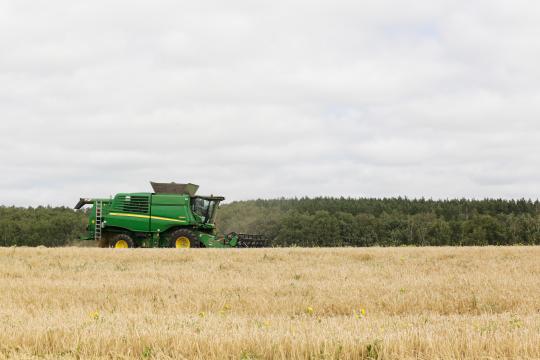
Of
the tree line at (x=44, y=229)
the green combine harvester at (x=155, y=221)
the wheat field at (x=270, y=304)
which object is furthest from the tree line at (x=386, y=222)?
the wheat field at (x=270, y=304)

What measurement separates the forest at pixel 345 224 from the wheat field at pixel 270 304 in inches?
1562

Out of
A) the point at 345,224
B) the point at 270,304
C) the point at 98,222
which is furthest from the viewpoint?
the point at 345,224

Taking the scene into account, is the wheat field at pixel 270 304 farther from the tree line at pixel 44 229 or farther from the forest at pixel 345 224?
the tree line at pixel 44 229

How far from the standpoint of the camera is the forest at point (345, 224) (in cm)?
7256

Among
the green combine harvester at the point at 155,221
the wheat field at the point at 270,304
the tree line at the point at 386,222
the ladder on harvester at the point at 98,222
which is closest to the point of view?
the wheat field at the point at 270,304

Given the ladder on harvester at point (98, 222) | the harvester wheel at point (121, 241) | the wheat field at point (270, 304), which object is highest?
the ladder on harvester at point (98, 222)

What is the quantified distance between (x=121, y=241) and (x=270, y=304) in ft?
65.3

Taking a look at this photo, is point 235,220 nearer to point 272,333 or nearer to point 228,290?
point 228,290

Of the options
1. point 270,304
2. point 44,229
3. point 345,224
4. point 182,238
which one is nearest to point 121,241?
point 182,238

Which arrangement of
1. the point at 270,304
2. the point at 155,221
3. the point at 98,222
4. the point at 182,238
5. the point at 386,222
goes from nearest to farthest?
the point at 270,304, the point at 182,238, the point at 155,221, the point at 98,222, the point at 386,222

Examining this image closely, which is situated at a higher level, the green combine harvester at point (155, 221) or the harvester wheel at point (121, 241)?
the green combine harvester at point (155, 221)

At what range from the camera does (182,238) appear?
28828 mm

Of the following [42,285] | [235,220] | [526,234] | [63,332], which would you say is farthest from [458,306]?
[526,234]

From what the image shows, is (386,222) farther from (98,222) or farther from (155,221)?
(98,222)
